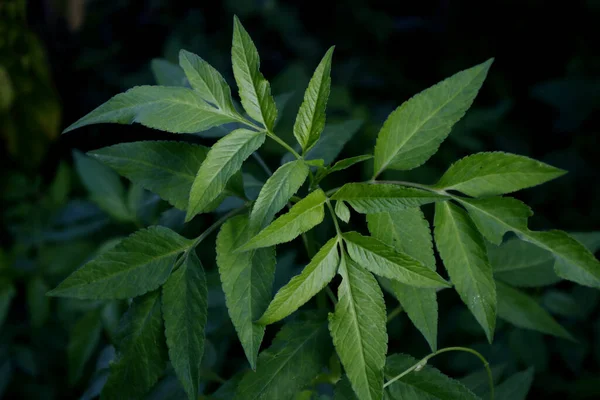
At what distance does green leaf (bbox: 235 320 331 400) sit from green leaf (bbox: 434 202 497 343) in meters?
0.23

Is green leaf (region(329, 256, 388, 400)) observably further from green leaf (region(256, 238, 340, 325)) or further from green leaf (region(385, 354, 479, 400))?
green leaf (region(385, 354, 479, 400))

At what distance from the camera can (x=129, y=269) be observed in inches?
31.8

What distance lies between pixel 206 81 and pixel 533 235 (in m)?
0.51

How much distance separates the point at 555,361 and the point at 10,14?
8.59 ft

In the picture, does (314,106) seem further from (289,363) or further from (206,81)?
(289,363)

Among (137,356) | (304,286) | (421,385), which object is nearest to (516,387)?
(421,385)

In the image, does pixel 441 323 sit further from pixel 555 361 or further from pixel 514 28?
pixel 514 28

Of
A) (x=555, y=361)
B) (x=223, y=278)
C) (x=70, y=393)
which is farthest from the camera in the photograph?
(x=70, y=393)

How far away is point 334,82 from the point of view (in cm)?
264

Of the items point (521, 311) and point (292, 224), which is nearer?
point (292, 224)

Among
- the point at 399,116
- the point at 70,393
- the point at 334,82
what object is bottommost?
the point at 70,393

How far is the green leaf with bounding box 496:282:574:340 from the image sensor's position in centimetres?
108

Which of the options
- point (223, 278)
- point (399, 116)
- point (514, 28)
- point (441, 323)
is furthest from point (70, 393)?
point (514, 28)

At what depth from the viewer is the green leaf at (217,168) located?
749mm
